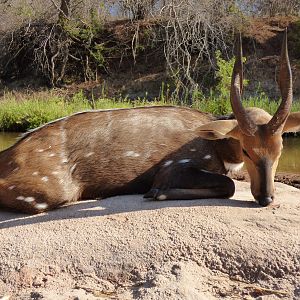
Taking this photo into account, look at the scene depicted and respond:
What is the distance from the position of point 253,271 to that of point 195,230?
0.66 metres

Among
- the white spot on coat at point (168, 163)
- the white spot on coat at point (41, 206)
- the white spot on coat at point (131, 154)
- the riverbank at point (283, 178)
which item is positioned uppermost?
the white spot on coat at point (131, 154)

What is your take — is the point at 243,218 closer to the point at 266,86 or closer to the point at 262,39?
the point at 266,86

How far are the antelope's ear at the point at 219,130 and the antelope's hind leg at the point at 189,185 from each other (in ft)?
1.28

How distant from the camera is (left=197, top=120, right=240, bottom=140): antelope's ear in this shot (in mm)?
5766

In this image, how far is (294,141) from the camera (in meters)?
15.2

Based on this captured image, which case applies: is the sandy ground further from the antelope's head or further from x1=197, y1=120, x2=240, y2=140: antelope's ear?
x1=197, y1=120, x2=240, y2=140: antelope's ear

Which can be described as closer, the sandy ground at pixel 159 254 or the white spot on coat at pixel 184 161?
the sandy ground at pixel 159 254

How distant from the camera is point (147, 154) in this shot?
6.12m

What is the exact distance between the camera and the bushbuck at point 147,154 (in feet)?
18.1

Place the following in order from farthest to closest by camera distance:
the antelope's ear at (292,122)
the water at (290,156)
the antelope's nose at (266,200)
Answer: the water at (290,156)
the antelope's ear at (292,122)
the antelope's nose at (266,200)

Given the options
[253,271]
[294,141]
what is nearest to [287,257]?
[253,271]

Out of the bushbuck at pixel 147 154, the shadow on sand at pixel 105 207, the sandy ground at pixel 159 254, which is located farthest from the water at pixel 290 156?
the sandy ground at pixel 159 254

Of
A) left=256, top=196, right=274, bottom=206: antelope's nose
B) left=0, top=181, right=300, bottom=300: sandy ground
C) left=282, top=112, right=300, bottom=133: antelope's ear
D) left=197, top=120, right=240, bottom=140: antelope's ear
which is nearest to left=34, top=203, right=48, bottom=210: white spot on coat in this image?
left=0, top=181, right=300, bottom=300: sandy ground

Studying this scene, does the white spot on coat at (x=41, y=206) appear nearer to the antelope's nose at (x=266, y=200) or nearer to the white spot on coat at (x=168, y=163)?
the white spot on coat at (x=168, y=163)
